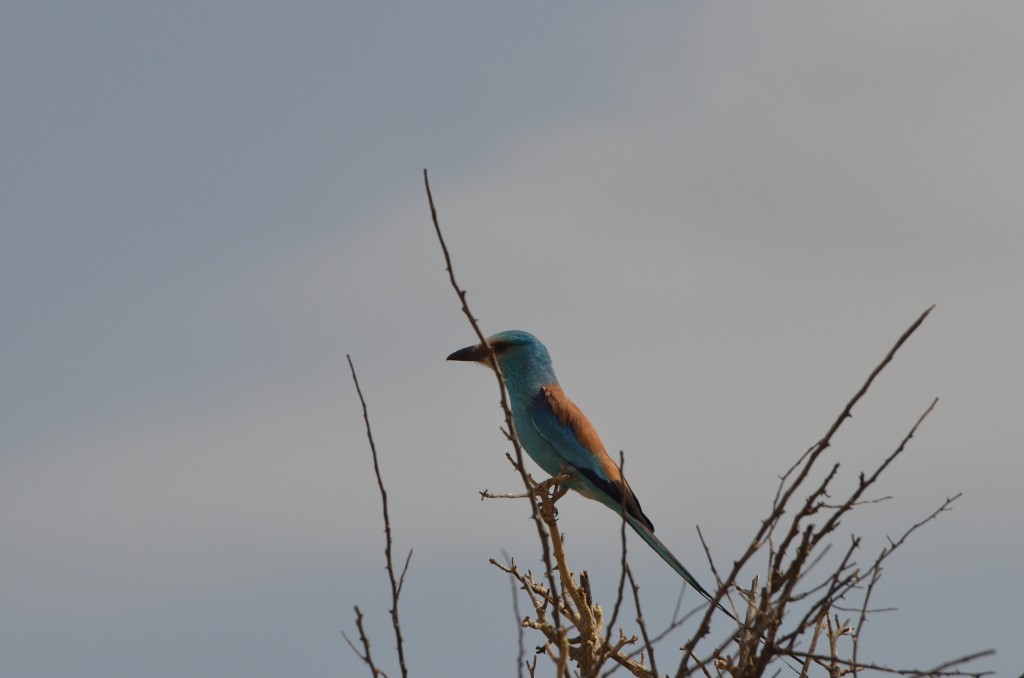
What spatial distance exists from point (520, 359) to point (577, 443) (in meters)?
0.63

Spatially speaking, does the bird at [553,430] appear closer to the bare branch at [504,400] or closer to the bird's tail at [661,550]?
the bird's tail at [661,550]

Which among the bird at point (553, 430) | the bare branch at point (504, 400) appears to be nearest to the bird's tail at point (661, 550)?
the bird at point (553, 430)

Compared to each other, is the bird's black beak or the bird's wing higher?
the bird's black beak

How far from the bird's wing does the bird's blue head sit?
10 centimetres

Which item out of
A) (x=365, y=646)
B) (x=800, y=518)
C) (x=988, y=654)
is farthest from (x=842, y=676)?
(x=365, y=646)

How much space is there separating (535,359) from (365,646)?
12.5 ft

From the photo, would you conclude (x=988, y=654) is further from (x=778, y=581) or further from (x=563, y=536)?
(x=563, y=536)

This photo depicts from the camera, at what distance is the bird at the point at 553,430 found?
21.5 feet

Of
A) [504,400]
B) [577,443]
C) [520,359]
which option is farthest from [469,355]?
[504,400]

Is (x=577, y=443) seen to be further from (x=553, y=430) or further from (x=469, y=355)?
(x=469, y=355)

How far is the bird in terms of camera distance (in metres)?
6.55

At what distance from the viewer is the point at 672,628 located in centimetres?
329

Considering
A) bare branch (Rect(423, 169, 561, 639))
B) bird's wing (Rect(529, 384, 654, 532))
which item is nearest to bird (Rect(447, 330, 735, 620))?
bird's wing (Rect(529, 384, 654, 532))

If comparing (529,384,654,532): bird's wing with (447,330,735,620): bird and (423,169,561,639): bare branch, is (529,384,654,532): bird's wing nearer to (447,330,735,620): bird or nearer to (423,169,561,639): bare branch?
(447,330,735,620): bird
